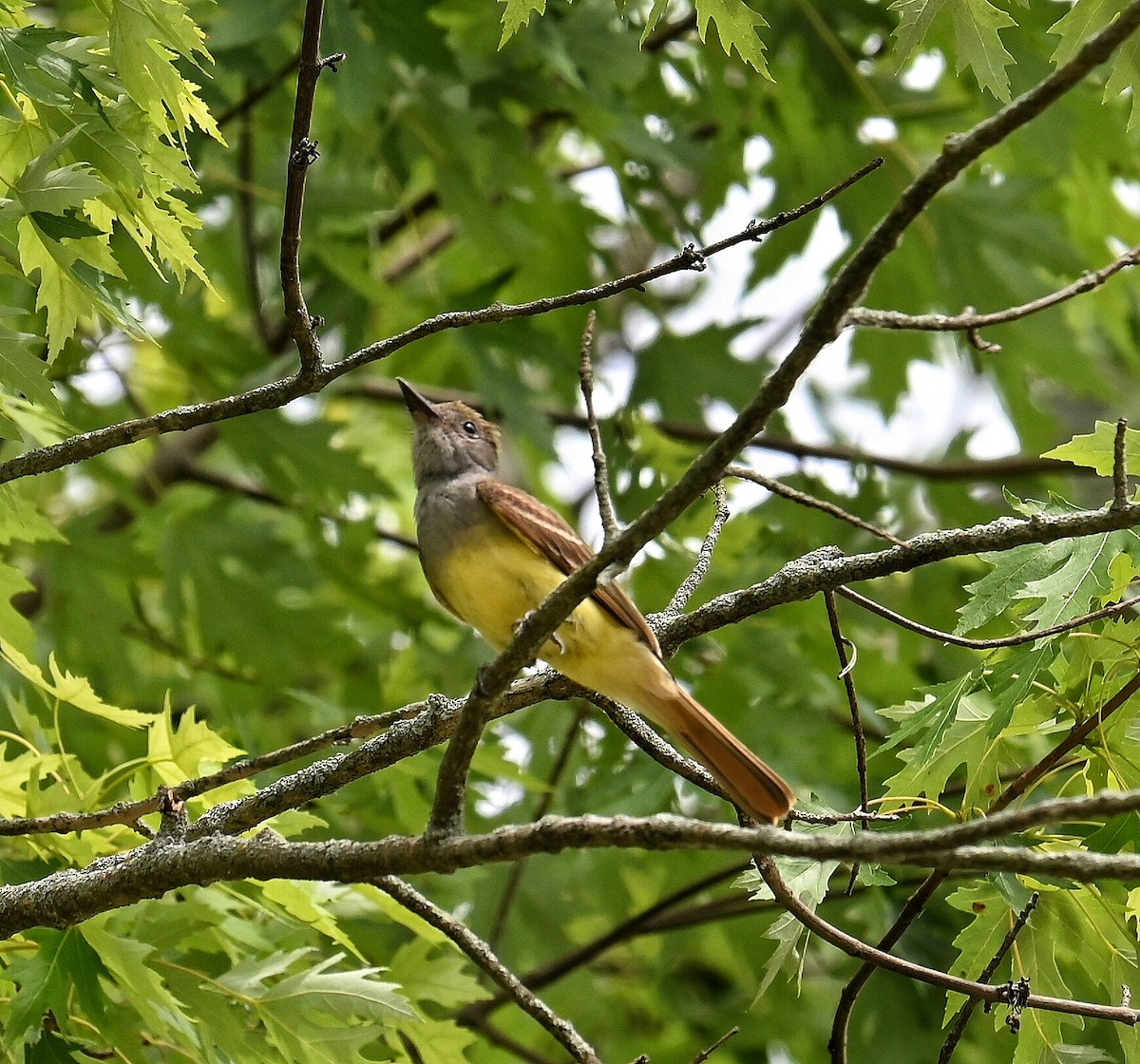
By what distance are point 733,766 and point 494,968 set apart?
741 millimetres

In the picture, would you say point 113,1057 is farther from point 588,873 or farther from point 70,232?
point 588,873

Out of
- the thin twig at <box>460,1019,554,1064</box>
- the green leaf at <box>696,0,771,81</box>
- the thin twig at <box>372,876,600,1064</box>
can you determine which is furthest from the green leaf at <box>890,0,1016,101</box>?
the thin twig at <box>460,1019,554,1064</box>

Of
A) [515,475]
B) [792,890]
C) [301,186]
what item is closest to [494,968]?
[792,890]

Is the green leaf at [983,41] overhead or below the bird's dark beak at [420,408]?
overhead

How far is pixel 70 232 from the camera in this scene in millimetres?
2732

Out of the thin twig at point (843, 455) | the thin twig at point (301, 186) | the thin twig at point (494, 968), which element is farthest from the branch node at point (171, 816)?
the thin twig at point (843, 455)

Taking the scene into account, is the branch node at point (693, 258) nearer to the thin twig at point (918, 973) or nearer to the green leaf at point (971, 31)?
the green leaf at point (971, 31)

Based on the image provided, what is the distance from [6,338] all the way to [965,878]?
3207 mm

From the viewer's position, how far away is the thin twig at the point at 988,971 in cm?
286

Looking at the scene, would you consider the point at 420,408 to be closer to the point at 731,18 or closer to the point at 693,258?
the point at 731,18

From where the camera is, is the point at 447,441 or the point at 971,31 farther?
the point at 447,441

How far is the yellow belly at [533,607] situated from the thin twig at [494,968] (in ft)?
2.53

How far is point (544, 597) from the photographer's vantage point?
3.83 m

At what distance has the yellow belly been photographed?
3.69m
